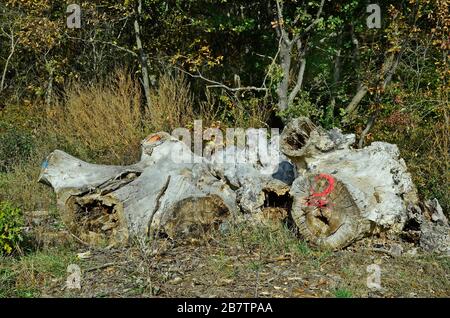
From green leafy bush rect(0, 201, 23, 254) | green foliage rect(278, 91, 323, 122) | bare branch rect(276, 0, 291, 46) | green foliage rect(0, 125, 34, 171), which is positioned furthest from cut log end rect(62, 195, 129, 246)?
bare branch rect(276, 0, 291, 46)

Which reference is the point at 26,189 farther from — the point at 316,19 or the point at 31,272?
the point at 316,19

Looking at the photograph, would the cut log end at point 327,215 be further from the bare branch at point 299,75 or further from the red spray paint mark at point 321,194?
the bare branch at point 299,75

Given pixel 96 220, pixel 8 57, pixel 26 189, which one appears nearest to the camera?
pixel 96 220

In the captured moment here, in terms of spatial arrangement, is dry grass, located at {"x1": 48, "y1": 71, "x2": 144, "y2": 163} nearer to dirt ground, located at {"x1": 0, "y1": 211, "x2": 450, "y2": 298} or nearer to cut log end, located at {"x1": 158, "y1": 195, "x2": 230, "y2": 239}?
cut log end, located at {"x1": 158, "y1": 195, "x2": 230, "y2": 239}

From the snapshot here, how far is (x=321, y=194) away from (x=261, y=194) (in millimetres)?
816

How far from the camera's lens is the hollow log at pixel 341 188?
5.54 meters

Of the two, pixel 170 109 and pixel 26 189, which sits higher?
pixel 170 109

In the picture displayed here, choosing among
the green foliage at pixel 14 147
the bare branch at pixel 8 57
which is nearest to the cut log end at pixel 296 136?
the green foliage at pixel 14 147

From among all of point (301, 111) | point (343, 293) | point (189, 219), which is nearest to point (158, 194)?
point (189, 219)

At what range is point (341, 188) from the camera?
5590mm

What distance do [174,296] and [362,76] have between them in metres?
6.32

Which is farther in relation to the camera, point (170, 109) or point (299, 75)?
point (299, 75)

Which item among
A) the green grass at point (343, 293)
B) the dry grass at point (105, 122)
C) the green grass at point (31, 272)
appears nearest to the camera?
the green grass at point (343, 293)
